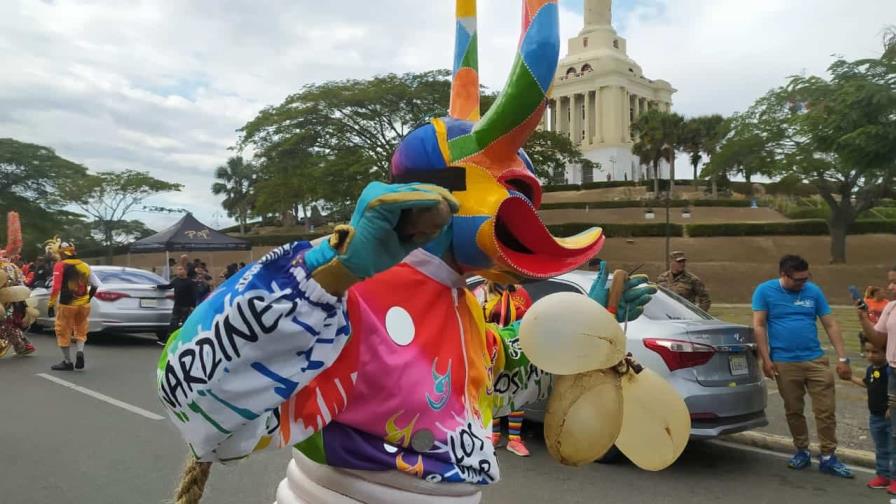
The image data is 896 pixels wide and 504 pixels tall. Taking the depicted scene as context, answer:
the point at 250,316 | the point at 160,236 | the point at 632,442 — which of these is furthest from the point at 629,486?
the point at 160,236

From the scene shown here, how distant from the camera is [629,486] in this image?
493cm

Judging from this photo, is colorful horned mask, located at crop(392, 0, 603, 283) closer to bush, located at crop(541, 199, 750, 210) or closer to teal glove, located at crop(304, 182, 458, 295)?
teal glove, located at crop(304, 182, 458, 295)

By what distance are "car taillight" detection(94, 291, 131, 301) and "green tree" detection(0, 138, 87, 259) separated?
30945mm

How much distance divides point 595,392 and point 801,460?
4601 mm

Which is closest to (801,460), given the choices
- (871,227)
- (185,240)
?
(185,240)

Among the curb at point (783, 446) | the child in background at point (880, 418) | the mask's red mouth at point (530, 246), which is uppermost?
the mask's red mouth at point (530, 246)

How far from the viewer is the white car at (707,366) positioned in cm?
518

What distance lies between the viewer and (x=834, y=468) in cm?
534

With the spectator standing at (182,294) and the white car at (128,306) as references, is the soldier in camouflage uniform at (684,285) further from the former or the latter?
the white car at (128,306)

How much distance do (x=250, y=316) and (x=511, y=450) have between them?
4875mm

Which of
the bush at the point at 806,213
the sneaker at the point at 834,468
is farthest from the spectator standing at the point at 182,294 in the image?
the bush at the point at 806,213

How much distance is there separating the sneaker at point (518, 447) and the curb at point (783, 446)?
6.44ft

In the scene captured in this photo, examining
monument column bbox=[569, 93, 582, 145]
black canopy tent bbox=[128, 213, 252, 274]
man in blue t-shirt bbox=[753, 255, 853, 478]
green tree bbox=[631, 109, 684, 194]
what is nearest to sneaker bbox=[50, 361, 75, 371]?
man in blue t-shirt bbox=[753, 255, 853, 478]

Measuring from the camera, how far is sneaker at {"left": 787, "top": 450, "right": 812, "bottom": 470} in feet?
18.0
